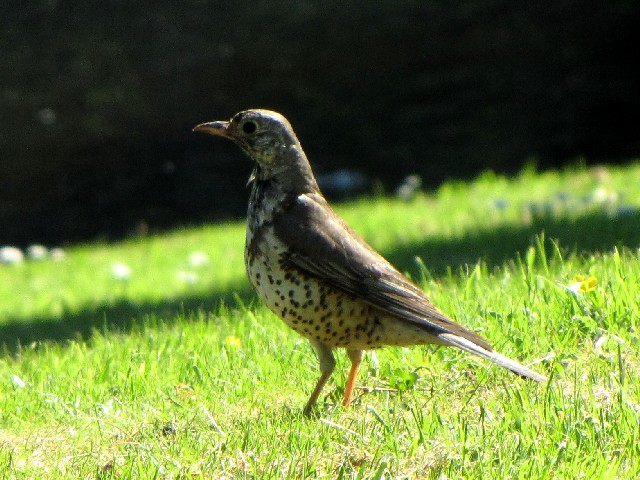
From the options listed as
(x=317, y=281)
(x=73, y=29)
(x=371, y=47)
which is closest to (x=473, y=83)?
(x=371, y=47)

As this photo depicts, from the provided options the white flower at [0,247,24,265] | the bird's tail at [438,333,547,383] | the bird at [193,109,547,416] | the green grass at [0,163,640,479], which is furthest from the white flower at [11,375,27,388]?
the white flower at [0,247,24,265]

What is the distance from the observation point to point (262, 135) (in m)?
4.86

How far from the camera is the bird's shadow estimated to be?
7.09 m

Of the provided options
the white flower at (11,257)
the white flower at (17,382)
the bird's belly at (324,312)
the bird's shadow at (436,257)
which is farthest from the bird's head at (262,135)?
the white flower at (11,257)

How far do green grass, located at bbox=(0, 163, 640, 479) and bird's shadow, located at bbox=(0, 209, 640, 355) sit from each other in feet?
0.13

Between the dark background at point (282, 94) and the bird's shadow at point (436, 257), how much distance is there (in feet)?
13.0

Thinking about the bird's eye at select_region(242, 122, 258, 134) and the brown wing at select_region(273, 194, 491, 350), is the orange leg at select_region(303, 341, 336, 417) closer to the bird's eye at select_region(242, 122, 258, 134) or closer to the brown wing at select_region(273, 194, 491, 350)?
the brown wing at select_region(273, 194, 491, 350)

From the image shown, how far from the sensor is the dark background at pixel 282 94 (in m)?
11.7

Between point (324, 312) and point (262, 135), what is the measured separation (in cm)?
90

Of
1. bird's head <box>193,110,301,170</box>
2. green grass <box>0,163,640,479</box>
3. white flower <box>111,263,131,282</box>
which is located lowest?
white flower <box>111,263,131,282</box>

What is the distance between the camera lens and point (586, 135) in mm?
12586

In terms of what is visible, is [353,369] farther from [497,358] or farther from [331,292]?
[497,358]

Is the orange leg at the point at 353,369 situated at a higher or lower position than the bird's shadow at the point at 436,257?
higher

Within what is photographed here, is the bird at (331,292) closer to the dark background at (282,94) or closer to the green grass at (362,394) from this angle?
the green grass at (362,394)
